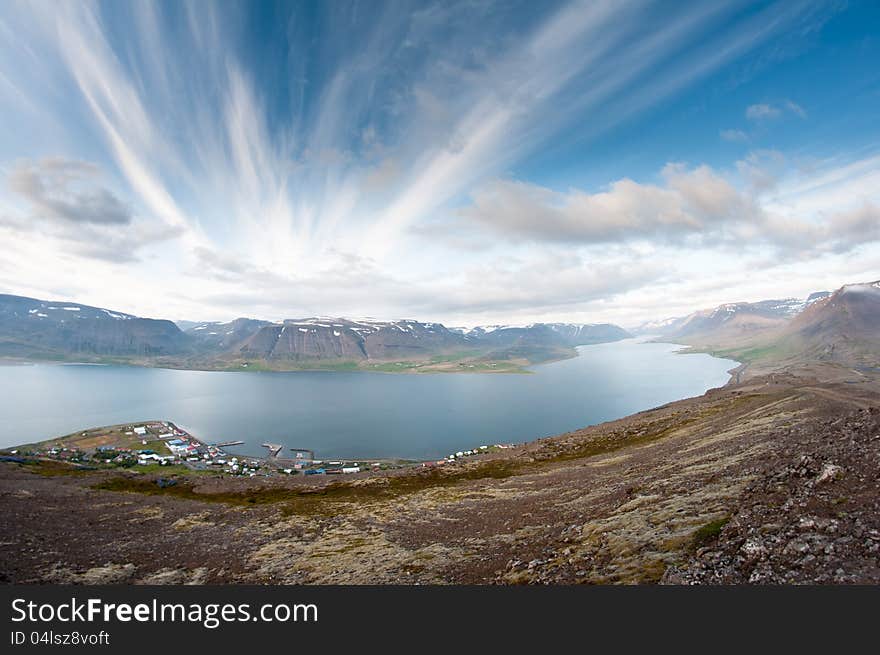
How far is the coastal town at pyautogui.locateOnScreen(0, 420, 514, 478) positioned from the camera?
82.6 metres

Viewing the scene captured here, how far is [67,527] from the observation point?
94.0ft

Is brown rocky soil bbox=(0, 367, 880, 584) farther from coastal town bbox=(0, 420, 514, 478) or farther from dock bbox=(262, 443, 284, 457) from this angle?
dock bbox=(262, 443, 284, 457)

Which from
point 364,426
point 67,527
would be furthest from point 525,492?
point 364,426

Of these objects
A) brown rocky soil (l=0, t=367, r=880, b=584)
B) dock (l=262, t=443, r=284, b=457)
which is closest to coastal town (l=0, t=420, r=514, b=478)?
dock (l=262, t=443, r=284, b=457)

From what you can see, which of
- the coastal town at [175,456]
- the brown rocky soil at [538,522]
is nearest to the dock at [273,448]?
the coastal town at [175,456]

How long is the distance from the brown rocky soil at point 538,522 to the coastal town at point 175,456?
126ft

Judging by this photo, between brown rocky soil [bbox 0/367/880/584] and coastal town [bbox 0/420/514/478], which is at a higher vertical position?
brown rocky soil [bbox 0/367/880/584]

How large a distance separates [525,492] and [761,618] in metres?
26.9

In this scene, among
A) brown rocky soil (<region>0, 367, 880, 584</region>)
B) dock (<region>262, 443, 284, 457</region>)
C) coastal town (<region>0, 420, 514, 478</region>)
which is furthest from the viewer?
dock (<region>262, 443, 284, 457</region>)

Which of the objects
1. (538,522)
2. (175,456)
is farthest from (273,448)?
(538,522)

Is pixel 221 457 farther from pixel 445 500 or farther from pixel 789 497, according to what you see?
pixel 789 497

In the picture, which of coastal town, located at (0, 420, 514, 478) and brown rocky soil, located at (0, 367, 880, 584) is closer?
brown rocky soil, located at (0, 367, 880, 584)

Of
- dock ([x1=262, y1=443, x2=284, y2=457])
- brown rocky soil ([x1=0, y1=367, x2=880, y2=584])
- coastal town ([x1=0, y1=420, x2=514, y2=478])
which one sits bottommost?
dock ([x1=262, y1=443, x2=284, y2=457])

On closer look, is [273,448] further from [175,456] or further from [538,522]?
[538,522]
